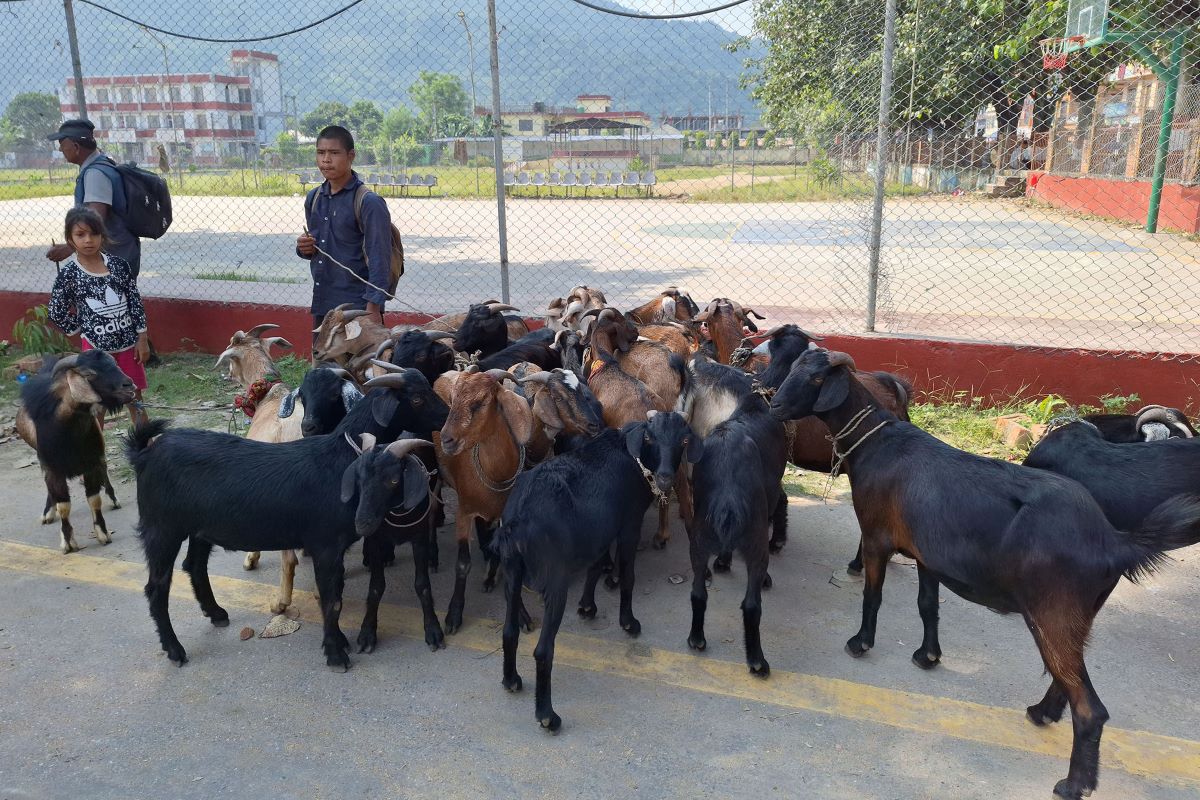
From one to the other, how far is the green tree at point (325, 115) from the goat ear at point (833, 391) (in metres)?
7.70

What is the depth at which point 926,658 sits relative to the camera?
3.89 metres

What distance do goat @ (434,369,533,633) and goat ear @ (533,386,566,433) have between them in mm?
111

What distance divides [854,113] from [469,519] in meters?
5.36

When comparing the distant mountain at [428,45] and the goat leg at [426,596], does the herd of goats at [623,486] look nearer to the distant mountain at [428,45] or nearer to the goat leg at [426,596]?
the goat leg at [426,596]

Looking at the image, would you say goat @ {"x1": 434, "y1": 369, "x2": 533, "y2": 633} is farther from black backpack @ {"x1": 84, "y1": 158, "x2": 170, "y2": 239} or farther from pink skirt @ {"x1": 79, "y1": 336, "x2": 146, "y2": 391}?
black backpack @ {"x1": 84, "y1": 158, "x2": 170, "y2": 239}

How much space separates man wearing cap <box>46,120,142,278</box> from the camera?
685 centimetres

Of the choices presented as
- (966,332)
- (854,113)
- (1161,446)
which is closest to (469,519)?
(1161,446)

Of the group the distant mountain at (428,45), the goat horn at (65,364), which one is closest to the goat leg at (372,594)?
the goat horn at (65,364)

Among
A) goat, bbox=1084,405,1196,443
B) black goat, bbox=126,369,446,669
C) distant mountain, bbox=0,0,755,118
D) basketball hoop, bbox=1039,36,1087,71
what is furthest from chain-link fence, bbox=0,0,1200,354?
black goat, bbox=126,369,446,669

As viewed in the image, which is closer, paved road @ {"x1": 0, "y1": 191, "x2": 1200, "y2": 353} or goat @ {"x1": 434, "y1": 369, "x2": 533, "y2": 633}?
goat @ {"x1": 434, "y1": 369, "x2": 533, "y2": 633}

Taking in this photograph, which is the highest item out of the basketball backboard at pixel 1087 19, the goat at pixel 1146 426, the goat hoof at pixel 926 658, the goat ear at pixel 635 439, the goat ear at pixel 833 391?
the basketball backboard at pixel 1087 19

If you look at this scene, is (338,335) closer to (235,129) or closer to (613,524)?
(613,524)

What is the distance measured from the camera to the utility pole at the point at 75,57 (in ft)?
27.1

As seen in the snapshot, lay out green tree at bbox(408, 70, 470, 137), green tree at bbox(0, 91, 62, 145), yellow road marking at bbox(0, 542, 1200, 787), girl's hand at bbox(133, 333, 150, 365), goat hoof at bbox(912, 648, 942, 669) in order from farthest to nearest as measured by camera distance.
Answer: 1. green tree at bbox(0, 91, 62, 145)
2. green tree at bbox(408, 70, 470, 137)
3. girl's hand at bbox(133, 333, 150, 365)
4. goat hoof at bbox(912, 648, 942, 669)
5. yellow road marking at bbox(0, 542, 1200, 787)
